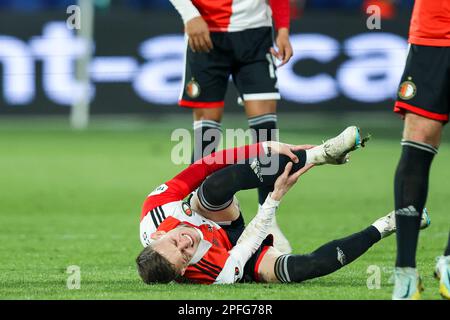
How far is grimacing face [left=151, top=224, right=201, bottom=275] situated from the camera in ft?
17.8

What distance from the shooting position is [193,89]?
7.11 m

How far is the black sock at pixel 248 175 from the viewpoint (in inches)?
221

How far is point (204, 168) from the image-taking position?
5945mm

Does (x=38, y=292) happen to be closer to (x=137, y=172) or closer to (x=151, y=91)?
(x=137, y=172)

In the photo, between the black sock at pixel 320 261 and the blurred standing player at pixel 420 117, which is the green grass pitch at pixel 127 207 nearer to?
the black sock at pixel 320 261

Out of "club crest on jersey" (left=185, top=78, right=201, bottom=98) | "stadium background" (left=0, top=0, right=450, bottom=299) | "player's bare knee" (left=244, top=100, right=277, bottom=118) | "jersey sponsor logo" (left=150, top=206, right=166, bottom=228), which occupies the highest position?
"club crest on jersey" (left=185, top=78, right=201, bottom=98)

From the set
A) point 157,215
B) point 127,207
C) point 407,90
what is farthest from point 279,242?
point 127,207

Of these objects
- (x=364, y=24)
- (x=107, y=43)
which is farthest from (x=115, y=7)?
(x=364, y=24)

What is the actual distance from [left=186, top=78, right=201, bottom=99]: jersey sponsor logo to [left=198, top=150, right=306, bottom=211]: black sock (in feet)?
4.85

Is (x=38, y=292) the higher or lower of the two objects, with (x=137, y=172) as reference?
higher

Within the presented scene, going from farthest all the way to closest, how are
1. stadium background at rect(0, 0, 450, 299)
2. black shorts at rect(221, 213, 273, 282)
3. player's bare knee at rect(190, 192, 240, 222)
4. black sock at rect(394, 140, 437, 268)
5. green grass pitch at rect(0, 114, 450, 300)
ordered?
stadium background at rect(0, 0, 450, 299)
player's bare knee at rect(190, 192, 240, 222)
black shorts at rect(221, 213, 273, 282)
green grass pitch at rect(0, 114, 450, 300)
black sock at rect(394, 140, 437, 268)

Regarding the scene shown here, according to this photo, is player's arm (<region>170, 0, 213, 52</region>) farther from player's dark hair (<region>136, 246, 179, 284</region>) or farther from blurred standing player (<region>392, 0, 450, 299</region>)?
blurred standing player (<region>392, 0, 450, 299</region>)

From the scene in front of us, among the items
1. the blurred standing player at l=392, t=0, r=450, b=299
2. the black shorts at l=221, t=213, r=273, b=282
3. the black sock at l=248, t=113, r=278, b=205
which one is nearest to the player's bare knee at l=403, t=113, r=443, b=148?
the blurred standing player at l=392, t=0, r=450, b=299

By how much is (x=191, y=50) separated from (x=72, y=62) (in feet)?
34.3
